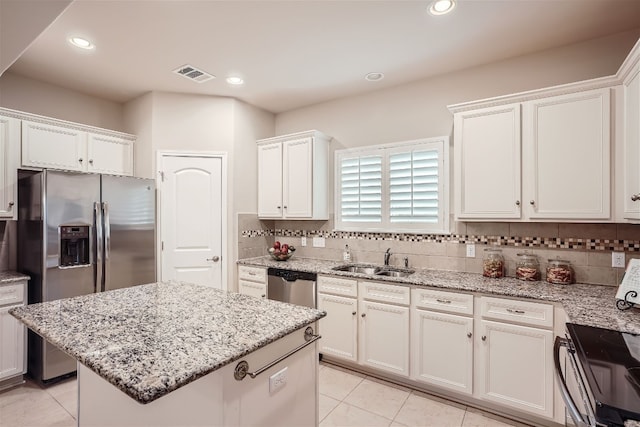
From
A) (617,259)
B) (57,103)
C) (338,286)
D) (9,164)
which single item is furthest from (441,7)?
(57,103)

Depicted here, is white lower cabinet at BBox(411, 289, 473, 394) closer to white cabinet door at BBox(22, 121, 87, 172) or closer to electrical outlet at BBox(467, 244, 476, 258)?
electrical outlet at BBox(467, 244, 476, 258)

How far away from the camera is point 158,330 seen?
4.67 feet

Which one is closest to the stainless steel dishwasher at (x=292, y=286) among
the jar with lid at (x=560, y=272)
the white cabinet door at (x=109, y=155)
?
the jar with lid at (x=560, y=272)

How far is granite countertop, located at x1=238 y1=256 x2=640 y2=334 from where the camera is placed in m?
1.73

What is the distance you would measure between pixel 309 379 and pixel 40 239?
2.59 metres

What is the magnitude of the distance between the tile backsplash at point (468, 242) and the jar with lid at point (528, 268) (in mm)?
65

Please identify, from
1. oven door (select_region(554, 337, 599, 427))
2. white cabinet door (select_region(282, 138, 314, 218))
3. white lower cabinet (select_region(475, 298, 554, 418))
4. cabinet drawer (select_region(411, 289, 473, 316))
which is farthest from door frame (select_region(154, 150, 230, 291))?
oven door (select_region(554, 337, 599, 427))

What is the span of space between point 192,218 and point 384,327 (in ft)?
7.71

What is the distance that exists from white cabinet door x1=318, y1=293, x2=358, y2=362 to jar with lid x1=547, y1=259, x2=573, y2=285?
5.13 feet

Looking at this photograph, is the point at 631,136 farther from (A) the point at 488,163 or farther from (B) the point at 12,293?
(B) the point at 12,293

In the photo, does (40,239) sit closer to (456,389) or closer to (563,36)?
(456,389)

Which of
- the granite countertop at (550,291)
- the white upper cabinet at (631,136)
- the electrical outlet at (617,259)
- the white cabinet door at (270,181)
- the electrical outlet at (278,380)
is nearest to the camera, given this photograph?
the electrical outlet at (278,380)

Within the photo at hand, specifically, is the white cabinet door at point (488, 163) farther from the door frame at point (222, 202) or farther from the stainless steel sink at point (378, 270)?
the door frame at point (222, 202)

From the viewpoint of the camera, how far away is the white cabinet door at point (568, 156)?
2.22 meters
